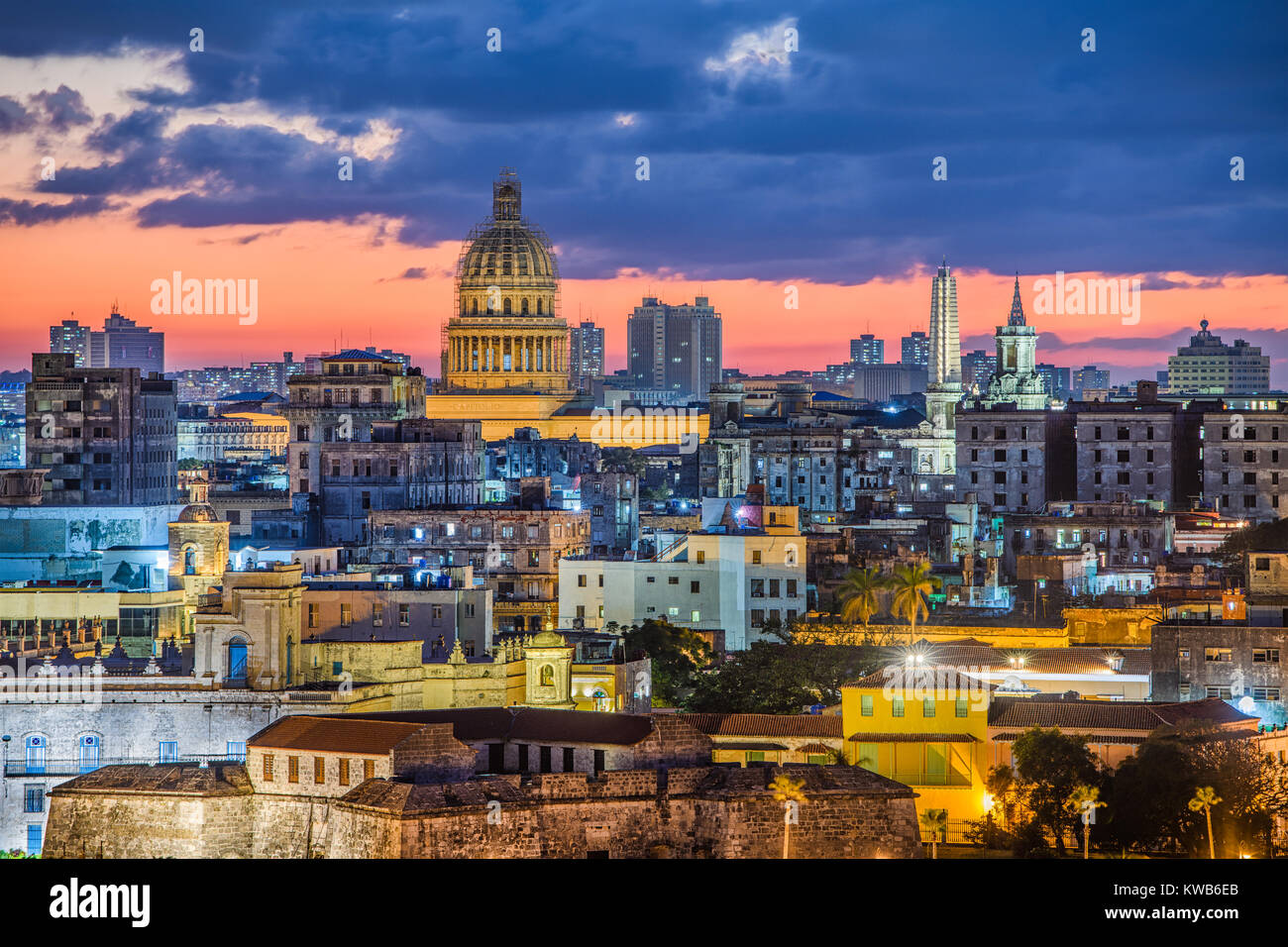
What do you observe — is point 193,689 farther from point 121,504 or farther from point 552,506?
point 121,504

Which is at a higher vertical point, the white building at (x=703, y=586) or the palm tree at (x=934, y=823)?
the white building at (x=703, y=586)

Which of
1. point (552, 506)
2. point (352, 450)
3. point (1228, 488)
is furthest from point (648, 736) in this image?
point (1228, 488)

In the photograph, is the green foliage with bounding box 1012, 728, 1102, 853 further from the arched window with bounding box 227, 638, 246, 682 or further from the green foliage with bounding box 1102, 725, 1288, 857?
the arched window with bounding box 227, 638, 246, 682

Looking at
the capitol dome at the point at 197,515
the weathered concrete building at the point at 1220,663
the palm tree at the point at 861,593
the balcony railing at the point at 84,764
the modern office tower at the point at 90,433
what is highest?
the modern office tower at the point at 90,433

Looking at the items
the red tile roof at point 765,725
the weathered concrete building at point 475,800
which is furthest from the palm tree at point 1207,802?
the red tile roof at point 765,725

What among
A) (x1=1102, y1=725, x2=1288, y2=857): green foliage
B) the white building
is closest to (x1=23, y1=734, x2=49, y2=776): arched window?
(x1=1102, y1=725, x2=1288, y2=857): green foliage

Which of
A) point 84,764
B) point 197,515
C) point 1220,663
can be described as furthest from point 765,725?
point 197,515

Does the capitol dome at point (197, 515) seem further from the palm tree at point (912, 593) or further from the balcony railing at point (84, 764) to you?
the palm tree at point (912, 593)
